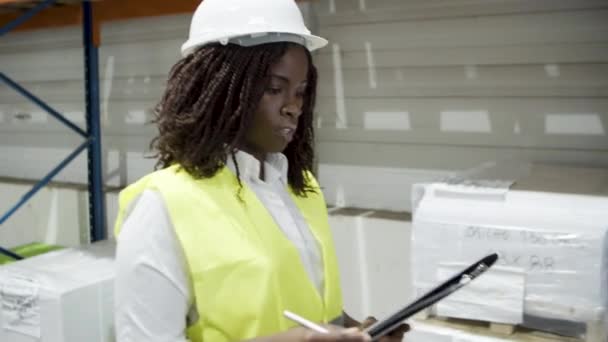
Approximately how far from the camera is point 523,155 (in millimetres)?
2957

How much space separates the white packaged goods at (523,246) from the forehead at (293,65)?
0.88 meters

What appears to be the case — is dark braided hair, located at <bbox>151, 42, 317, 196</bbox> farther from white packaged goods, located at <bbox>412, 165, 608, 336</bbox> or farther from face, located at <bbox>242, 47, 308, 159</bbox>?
white packaged goods, located at <bbox>412, 165, 608, 336</bbox>

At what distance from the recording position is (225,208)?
4.72 ft

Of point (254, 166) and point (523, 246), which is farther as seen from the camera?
point (523, 246)

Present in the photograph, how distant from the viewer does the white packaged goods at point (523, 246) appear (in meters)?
1.94

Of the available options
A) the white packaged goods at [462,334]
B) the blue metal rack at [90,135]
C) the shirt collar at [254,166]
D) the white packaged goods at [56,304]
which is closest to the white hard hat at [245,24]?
the shirt collar at [254,166]

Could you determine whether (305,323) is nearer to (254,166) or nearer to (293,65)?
(254,166)

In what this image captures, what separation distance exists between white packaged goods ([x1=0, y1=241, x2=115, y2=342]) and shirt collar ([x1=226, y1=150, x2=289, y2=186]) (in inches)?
54.1

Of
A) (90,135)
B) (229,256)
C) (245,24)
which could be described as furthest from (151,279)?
(90,135)

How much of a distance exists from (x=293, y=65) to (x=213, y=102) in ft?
0.71

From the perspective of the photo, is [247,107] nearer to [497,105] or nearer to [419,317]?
[419,317]

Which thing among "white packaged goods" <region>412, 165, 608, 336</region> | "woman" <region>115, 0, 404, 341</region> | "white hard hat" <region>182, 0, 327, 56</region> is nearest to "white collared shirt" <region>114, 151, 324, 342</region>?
"woman" <region>115, 0, 404, 341</region>

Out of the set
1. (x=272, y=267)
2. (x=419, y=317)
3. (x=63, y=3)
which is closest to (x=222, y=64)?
(x=272, y=267)

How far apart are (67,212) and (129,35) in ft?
4.41
